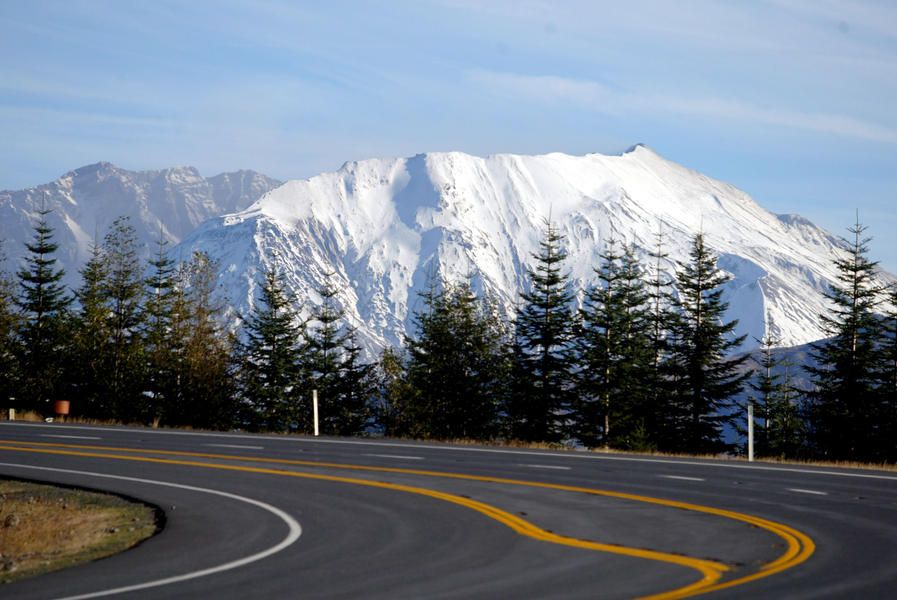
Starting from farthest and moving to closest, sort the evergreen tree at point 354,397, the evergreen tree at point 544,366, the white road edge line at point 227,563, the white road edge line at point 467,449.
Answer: the evergreen tree at point 354,397 < the evergreen tree at point 544,366 < the white road edge line at point 467,449 < the white road edge line at point 227,563

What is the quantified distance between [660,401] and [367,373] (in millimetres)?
15671

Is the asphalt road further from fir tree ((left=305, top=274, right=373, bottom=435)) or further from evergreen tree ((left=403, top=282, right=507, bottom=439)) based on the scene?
fir tree ((left=305, top=274, right=373, bottom=435))

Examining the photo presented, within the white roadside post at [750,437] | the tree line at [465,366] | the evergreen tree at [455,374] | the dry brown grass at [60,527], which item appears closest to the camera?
the dry brown grass at [60,527]

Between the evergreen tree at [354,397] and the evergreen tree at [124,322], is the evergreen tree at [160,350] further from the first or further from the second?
the evergreen tree at [354,397]

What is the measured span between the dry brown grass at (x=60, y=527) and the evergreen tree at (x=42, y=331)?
119 feet

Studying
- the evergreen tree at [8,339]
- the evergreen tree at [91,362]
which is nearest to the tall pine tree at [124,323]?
the evergreen tree at [91,362]

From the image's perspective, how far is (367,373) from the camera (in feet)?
202

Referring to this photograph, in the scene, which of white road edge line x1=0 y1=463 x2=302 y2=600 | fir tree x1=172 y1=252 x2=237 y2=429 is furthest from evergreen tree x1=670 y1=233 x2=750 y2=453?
white road edge line x1=0 y1=463 x2=302 y2=600

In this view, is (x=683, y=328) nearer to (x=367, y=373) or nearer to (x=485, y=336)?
(x=485, y=336)

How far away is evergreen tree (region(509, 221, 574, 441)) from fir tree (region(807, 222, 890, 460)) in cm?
1175

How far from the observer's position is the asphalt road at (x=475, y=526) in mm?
10883

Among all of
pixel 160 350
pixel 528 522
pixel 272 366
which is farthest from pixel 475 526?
pixel 272 366

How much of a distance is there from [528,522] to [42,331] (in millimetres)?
49934

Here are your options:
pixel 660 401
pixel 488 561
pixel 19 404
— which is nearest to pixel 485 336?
pixel 660 401
